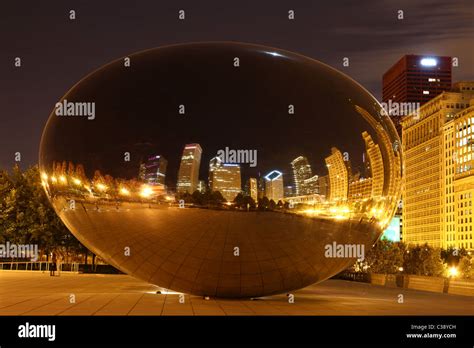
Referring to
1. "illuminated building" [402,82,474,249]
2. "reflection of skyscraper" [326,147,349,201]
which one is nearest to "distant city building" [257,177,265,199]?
"reflection of skyscraper" [326,147,349,201]

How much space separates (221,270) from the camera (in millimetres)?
15969

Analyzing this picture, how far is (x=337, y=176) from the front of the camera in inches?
606

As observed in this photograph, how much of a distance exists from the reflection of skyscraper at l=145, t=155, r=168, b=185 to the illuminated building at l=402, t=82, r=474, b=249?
16406 cm

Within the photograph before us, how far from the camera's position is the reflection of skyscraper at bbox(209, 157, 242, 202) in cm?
1459

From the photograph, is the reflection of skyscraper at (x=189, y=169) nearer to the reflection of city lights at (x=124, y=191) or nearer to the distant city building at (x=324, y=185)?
the reflection of city lights at (x=124, y=191)

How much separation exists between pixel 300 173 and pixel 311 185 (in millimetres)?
394

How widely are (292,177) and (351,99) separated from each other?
2.91m

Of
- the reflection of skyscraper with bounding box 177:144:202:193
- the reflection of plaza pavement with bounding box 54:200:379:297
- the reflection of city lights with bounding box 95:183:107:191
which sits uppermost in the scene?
the reflection of skyscraper with bounding box 177:144:202:193

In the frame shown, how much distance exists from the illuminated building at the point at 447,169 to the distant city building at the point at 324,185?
533 feet

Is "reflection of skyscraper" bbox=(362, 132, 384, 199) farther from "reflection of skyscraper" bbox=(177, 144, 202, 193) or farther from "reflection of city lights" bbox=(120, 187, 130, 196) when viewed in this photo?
"reflection of city lights" bbox=(120, 187, 130, 196)

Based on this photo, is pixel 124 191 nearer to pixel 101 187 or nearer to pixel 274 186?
pixel 101 187

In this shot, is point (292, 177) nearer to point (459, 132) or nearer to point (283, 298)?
point (283, 298)

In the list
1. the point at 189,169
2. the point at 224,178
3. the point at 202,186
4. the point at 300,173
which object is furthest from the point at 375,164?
the point at 189,169
